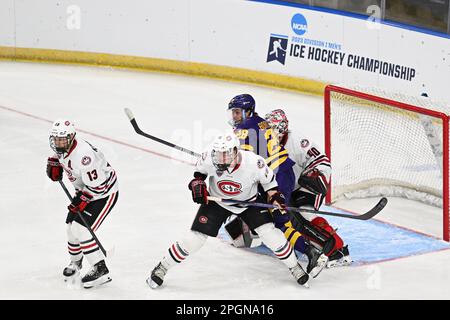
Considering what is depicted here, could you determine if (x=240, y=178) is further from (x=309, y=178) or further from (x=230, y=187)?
(x=309, y=178)

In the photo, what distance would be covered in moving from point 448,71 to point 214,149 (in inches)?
195

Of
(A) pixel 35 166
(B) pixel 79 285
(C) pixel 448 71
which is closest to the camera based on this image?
(B) pixel 79 285

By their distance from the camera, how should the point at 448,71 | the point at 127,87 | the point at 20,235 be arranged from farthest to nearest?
the point at 127,87 → the point at 448,71 → the point at 20,235

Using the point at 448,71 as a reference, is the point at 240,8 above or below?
above

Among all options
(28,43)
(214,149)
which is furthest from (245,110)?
(28,43)

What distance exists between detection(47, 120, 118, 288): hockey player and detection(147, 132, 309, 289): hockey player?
364 mm

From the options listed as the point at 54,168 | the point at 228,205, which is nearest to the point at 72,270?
the point at 54,168

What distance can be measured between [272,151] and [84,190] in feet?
4.02

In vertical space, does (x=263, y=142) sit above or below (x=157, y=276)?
above

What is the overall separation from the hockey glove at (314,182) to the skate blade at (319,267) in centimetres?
49

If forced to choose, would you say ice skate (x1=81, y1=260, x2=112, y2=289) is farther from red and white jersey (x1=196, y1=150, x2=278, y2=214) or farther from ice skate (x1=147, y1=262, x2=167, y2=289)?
red and white jersey (x1=196, y1=150, x2=278, y2=214)

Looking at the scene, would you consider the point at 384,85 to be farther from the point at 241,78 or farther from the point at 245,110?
the point at 245,110

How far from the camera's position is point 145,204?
7984 mm
